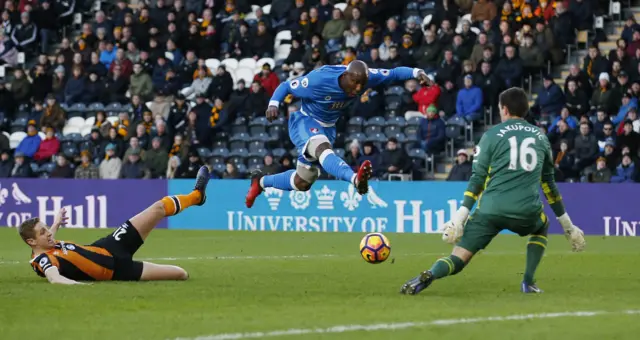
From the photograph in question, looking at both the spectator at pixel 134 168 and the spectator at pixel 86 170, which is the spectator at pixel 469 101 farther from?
the spectator at pixel 86 170

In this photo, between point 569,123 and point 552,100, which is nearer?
point 569,123

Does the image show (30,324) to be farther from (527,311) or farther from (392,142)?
(392,142)

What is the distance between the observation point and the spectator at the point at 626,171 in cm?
2352

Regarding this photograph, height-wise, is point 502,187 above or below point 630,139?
above

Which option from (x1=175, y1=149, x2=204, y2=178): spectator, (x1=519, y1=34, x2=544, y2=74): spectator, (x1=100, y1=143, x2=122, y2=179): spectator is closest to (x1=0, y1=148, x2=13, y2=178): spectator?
(x1=100, y1=143, x2=122, y2=179): spectator

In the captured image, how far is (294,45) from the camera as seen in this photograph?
3009 centimetres

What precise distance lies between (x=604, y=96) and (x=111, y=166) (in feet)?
37.9

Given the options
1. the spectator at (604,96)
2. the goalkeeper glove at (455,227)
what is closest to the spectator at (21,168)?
the spectator at (604,96)

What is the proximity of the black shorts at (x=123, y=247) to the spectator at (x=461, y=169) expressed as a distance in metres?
13.4

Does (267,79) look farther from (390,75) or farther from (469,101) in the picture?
(390,75)

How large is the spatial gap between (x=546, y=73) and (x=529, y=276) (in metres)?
17.1

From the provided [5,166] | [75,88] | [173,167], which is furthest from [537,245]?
[75,88]

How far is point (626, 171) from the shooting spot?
23594 mm

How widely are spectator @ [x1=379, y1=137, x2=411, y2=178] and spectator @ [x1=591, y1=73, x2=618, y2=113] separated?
13.5ft
